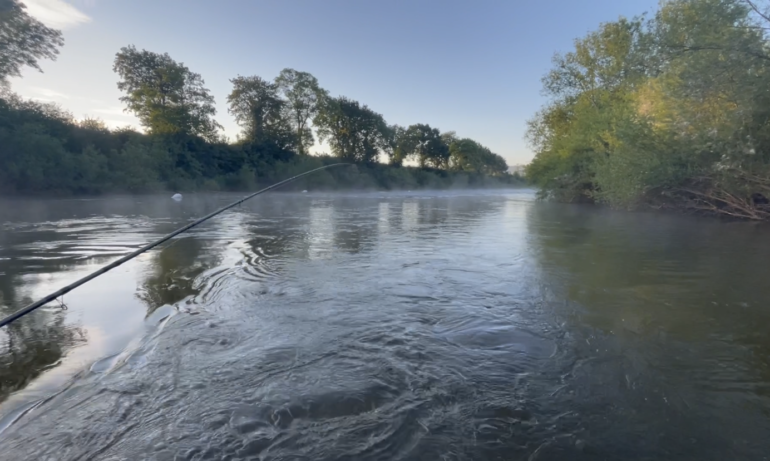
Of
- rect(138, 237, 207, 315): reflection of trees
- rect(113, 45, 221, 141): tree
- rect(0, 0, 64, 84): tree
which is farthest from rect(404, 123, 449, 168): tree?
rect(138, 237, 207, 315): reflection of trees

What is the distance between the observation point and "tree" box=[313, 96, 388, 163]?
6856cm

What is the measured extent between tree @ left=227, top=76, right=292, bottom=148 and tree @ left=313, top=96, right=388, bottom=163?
737 cm

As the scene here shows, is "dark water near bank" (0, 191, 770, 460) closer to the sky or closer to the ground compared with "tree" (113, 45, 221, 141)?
closer to the ground

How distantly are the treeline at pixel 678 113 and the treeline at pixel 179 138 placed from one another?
33.8 metres

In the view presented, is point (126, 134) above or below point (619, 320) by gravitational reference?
above

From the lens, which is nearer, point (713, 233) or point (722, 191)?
point (713, 233)

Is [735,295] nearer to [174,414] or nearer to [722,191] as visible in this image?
[174,414]

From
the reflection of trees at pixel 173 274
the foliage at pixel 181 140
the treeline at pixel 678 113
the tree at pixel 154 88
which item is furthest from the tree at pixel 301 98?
the reflection of trees at pixel 173 274

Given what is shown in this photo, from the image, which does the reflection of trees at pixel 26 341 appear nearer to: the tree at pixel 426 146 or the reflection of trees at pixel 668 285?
the reflection of trees at pixel 668 285

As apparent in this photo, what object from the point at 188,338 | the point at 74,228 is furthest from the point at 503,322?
the point at 74,228

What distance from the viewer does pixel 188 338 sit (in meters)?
4.61

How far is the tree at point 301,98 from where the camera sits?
63031mm

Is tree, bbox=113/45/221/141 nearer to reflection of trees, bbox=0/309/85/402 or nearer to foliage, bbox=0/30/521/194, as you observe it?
foliage, bbox=0/30/521/194

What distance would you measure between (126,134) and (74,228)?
32.2 m
